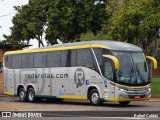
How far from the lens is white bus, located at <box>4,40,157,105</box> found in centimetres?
2484

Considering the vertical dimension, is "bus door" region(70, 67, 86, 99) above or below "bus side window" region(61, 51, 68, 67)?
below

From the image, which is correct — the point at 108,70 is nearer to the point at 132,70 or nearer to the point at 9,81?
the point at 132,70

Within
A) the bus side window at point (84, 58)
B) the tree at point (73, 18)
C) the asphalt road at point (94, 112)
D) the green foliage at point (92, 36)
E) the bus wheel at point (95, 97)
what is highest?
the tree at point (73, 18)

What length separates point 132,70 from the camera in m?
25.0

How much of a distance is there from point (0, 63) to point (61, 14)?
10706 mm

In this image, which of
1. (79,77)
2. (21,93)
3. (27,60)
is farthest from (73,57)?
(21,93)

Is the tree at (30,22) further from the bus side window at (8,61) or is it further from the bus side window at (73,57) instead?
the bus side window at (73,57)

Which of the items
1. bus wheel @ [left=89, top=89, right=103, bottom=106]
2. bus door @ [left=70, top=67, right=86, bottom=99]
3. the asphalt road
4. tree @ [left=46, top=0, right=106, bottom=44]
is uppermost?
tree @ [left=46, top=0, right=106, bottom=44]

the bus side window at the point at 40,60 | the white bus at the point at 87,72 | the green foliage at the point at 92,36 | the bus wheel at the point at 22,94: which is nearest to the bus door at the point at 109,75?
the white bus at the point at 87,72

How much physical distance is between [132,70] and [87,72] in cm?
267

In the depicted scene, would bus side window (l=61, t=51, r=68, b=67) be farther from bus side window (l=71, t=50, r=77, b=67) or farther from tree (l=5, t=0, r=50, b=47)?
tree (l=5, t=0, r=50, b=47)

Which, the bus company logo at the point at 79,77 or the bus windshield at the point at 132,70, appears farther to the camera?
the bus company logo at the point at 79,77

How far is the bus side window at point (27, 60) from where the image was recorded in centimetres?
3125

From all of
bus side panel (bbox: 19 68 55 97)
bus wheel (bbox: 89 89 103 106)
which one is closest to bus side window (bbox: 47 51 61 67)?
bus side panel (bbox: 19 68 55 97)
